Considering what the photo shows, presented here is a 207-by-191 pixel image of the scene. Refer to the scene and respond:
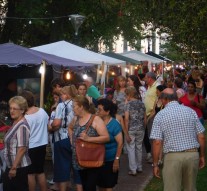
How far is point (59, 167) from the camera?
28.3 ft

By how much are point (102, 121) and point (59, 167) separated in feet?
6.41

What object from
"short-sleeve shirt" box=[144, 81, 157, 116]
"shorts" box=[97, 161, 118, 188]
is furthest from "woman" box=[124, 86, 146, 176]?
"shorts" box=[97, 161, 118, 188]

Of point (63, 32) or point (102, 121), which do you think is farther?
point (63, 32)

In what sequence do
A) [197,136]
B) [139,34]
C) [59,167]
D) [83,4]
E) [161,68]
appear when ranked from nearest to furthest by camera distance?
[197,136] → [59,167] → [83,4] → [161,68] → [139,34]

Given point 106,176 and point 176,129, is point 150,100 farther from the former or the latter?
point 176,129

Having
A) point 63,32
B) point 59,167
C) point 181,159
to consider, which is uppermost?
point 63,32

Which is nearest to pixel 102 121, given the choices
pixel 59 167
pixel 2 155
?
pixel 2 155

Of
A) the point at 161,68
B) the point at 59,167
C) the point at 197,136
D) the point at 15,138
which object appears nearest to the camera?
the point at 15,138

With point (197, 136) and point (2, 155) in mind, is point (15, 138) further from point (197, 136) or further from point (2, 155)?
point (197, 136)

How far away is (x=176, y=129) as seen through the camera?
6.54m

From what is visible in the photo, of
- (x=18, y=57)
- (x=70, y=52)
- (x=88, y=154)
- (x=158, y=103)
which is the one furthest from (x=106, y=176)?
(x=70, y=52)

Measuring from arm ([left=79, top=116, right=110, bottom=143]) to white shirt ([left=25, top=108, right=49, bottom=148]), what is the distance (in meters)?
1.23

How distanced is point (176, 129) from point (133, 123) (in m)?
4.35

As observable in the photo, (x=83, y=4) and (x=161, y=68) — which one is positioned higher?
(x=83, y=4)
